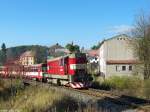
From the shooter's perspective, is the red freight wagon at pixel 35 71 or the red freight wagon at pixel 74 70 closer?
the red freight wagon at pixel 74 70

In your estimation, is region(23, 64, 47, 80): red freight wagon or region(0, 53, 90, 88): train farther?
region(23, 64, 47, 80): red freight wagon

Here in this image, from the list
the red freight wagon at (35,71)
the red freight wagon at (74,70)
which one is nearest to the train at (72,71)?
the red freight wagon at (74,70)

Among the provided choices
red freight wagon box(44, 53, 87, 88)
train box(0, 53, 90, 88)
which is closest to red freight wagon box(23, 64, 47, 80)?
train box(0, 53, 90, 88)

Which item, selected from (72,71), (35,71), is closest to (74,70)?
(72,71)

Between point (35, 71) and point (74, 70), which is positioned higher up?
point (74, 70)

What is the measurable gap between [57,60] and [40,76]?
36.1 ft

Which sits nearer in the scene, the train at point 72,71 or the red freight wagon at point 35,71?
the train at point 72,71

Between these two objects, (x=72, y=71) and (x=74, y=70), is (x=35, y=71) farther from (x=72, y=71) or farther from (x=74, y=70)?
(x=74, y=70)

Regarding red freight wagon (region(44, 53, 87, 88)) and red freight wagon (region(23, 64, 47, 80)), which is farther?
red freight wagon (region(23, 64, 47, 80))

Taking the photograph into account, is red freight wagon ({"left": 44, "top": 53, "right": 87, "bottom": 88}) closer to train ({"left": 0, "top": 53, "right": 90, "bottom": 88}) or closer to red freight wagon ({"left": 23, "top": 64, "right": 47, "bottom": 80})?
train ({"left": 0, "top": 53, "right": 90, "bottom": 88})

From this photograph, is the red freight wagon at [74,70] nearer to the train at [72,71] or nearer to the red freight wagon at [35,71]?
the train at [72,71]

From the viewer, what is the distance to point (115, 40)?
84.8 metres

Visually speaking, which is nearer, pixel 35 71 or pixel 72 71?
pixel 72 71

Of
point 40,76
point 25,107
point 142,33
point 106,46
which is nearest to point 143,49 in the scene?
point 142,33
